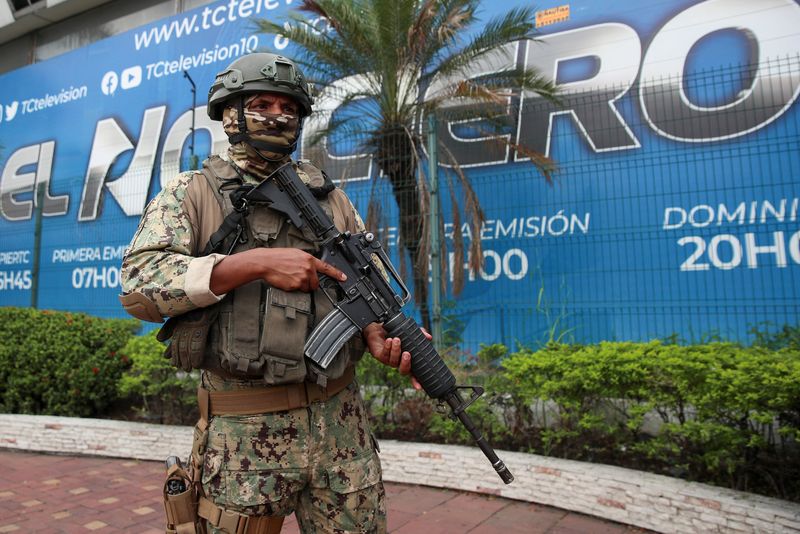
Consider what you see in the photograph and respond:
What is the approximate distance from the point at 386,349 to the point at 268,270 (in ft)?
1.40

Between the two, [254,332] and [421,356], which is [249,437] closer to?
[254,332]

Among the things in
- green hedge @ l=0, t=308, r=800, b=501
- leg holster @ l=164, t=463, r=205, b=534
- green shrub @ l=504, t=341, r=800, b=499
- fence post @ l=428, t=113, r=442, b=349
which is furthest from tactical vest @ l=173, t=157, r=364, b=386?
fence post @ l=428, t=113, r=442, b=349

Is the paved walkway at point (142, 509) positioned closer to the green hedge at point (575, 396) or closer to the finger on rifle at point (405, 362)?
the green hedge at point (575, 396)

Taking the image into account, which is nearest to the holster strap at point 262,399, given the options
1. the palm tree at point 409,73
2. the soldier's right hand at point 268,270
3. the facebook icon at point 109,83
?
the soldier's right hand at point 268,270

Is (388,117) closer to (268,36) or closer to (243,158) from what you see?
(268,36)

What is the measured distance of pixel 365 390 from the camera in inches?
168

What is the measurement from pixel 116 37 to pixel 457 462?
11098 mm

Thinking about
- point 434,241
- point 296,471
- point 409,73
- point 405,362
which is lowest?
point 296,471

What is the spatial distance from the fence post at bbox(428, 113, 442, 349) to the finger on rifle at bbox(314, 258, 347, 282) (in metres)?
4.03

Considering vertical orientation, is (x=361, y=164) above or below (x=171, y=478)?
above

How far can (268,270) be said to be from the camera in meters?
1.47

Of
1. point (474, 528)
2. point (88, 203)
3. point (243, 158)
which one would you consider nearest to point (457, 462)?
point (474, 528)

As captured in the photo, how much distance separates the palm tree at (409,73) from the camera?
5848 millimetres

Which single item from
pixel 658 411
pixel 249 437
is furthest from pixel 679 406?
pixel 249 437
